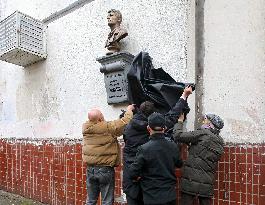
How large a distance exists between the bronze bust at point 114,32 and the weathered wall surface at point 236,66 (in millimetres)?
1418

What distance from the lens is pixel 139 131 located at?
465 centimetres

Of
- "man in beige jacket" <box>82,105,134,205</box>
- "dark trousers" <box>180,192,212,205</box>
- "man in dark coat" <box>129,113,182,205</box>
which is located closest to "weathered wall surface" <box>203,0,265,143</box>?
"dark trousers" <box>180,192,212,205</box>

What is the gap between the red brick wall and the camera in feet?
14.3

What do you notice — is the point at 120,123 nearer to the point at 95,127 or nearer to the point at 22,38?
the point at 95,127

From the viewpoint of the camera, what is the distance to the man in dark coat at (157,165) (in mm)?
4098

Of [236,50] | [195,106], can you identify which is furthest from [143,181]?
[236,50]

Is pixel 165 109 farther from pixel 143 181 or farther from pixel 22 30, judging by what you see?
pixel 22 30

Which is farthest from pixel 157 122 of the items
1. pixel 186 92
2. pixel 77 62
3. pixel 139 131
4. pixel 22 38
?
pixel 22 38

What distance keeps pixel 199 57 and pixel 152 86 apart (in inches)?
31.2

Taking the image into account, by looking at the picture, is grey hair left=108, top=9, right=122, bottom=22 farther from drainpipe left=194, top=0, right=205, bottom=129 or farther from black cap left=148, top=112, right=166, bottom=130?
black cap left=148, top=112, right=166, bottom=130

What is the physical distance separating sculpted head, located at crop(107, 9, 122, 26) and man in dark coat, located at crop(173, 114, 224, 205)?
7.34 feet

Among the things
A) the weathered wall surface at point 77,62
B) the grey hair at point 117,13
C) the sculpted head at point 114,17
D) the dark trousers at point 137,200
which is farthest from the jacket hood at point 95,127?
the grey hair at point 117,13

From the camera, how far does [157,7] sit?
18.2 ft

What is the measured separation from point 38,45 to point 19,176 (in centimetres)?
298
